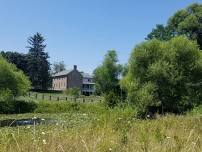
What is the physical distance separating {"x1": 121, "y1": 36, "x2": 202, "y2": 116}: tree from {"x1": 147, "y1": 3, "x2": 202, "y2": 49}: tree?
19.1m

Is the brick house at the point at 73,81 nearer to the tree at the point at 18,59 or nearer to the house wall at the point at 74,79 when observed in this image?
the house wall at the point at 74,79

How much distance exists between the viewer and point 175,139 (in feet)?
15.2

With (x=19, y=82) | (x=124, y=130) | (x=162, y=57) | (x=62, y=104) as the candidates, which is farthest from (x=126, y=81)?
(x=124, y=130)

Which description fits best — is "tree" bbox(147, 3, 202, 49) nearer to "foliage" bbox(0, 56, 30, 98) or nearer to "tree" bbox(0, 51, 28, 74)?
"foliage" bbox(0, 56, 30, 98)

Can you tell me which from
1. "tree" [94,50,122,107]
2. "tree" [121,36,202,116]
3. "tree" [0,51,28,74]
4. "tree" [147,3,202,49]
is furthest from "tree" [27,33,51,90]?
"tree" [121,36,202,116]

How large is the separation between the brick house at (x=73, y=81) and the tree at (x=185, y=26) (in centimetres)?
5503

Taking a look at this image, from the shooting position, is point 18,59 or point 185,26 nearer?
point 185,26

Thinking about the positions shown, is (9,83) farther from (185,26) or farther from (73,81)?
(73,81)

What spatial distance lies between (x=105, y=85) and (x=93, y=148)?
245ft

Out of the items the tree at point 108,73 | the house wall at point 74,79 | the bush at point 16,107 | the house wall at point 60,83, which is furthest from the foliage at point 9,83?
the house wall at point 60,83

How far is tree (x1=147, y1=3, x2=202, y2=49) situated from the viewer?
60656 mm

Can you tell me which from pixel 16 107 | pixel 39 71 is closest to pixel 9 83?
pixel 16 107

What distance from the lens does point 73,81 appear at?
12256 centimetres

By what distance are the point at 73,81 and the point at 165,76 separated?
278 feet
